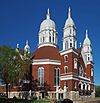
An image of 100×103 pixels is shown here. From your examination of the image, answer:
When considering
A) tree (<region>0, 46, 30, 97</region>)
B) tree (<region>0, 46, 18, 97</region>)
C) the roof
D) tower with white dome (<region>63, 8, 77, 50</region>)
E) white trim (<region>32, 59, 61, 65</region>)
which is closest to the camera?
tree (<region>0, 46, 18, 97</region>)

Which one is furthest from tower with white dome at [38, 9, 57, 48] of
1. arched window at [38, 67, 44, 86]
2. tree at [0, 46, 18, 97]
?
tree at [0, 46, 18, 97]

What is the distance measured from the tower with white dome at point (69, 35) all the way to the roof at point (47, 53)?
3488mm

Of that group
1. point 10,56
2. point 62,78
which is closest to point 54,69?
point 62,78

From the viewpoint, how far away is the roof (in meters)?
83.6

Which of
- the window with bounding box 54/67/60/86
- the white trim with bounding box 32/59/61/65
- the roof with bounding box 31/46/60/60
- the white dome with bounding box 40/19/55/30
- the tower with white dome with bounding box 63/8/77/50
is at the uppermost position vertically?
the white dome with bounding box 40/19/55/30

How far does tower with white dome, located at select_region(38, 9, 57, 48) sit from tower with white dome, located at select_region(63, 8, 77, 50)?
635 centimetres

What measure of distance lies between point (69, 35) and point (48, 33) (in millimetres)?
9567

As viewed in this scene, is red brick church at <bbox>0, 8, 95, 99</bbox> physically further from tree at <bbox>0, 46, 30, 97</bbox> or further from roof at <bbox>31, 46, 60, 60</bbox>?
tree at <bbox>0, 46, 30, 97</bbox>

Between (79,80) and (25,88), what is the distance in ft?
48.8

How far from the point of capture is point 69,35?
87750 millimetres

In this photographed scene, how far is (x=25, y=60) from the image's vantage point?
71.2 meters

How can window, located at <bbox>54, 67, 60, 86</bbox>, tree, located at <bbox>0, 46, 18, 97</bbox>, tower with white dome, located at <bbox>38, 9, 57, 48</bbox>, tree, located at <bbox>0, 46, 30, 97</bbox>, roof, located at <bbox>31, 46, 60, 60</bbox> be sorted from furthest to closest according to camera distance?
tower with white dome, located at <bbox>38, 9, 57, 48</bbox>, roof, located at <bbox>31, 46, 60, 60</bbox>, window, located at <bbox>54, 67, 60, 86</bbox>, tree, located at <bbox>0, 46, 30, 97</bbox>, tree, located at <bbox>0, 46, 18, 97</bbox>

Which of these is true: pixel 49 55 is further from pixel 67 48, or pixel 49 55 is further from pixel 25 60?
pixel 25 60

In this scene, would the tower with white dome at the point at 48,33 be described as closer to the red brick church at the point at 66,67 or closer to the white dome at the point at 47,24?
the white dome at the point at 47,24
